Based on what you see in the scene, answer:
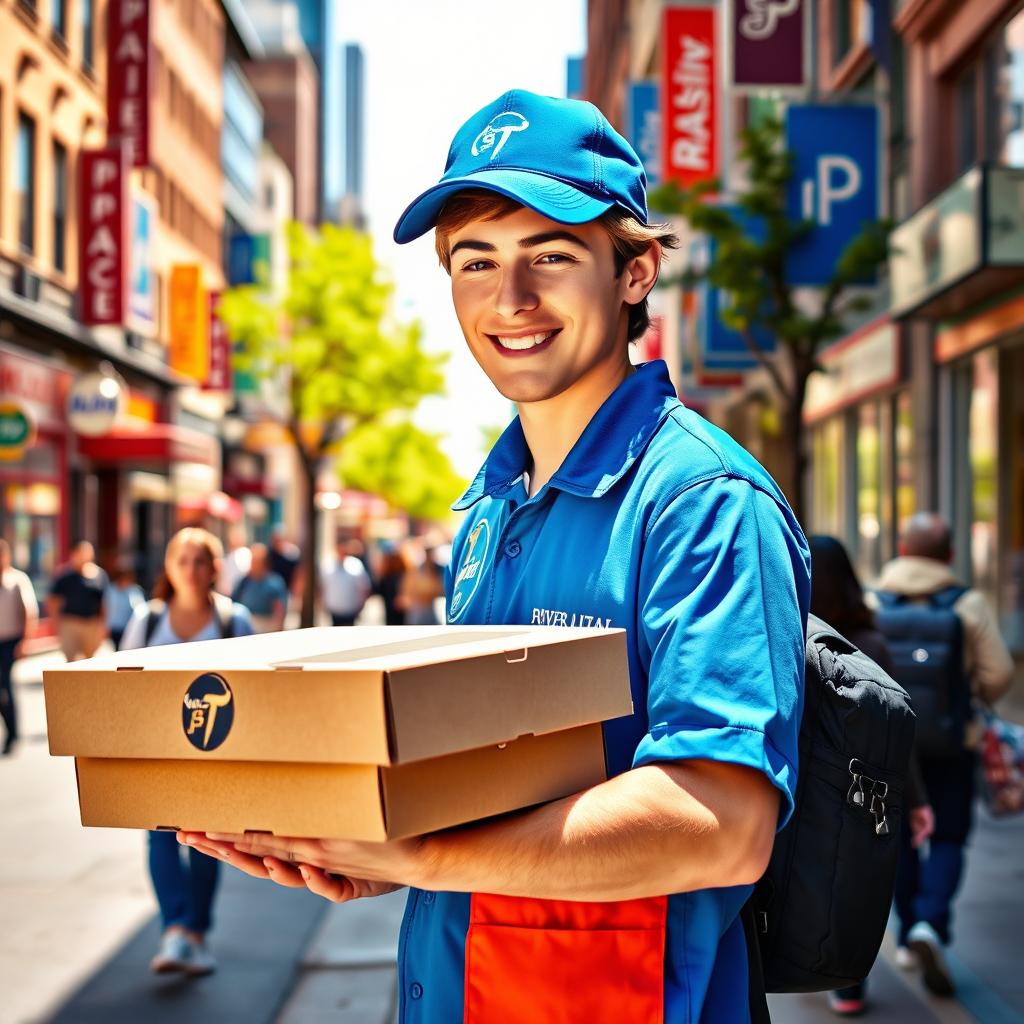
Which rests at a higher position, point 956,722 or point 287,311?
point 287,311

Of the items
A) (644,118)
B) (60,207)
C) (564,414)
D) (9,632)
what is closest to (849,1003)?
(564,414)

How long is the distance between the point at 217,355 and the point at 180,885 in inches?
1349

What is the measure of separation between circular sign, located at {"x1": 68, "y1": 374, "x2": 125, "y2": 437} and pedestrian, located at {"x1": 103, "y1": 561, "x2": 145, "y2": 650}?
33.5ft

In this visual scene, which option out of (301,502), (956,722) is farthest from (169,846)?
(301,502)

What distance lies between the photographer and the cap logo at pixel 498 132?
1.82 metres

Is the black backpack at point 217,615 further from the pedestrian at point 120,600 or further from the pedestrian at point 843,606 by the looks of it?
the pedestrian at point 120,600

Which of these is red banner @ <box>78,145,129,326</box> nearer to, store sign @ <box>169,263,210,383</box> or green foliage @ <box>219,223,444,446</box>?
green foliage @ <box>219,223,444,446</box>

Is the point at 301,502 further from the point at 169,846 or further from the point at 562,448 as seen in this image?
the point at 562,448

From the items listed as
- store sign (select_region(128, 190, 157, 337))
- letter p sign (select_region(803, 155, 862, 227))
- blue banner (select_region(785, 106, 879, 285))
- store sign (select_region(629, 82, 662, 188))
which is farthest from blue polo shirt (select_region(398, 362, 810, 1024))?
store sign (select_region(128, 190, 157, 337))

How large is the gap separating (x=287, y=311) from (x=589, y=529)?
3479 cm

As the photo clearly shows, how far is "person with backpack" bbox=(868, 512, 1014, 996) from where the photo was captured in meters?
6.07

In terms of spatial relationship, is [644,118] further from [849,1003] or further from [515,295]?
[515,295]

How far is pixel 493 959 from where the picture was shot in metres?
1.68

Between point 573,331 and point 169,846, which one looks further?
point 169,846
